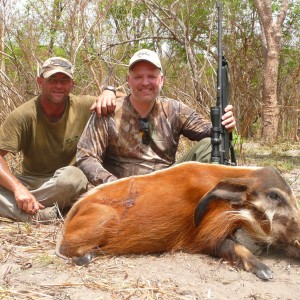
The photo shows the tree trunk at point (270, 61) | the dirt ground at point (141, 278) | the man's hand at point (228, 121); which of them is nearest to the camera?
the dirt ground at point (141, 278)

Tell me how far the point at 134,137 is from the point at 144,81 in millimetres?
495

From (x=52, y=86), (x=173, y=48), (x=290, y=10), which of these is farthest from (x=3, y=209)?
(x=290, y=10)

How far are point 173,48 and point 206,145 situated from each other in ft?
34.0

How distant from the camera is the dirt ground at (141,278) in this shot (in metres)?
2.74

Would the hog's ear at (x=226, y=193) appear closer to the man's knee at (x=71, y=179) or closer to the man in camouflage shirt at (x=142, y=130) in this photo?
the man in camouflage shirt at (x=142, y=130)

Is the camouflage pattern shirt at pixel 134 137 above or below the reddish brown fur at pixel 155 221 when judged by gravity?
above

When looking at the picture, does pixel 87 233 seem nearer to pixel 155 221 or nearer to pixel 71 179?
pixel 155 221

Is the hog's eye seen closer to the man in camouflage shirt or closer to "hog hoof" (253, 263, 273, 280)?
"hog hoof" (253, 263, 273, 280)

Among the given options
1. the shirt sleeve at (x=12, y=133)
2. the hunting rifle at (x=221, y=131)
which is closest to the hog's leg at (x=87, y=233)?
the hunting rifle at (x=221, y=131)

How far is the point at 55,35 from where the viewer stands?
816 centimetres

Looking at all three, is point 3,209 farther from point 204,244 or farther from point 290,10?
point 290,10


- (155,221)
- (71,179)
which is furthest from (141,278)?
(71,179)

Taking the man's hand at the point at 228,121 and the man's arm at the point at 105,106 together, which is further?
the man's arm at the point at 105,106

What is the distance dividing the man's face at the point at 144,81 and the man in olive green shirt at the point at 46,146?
0.89ft
